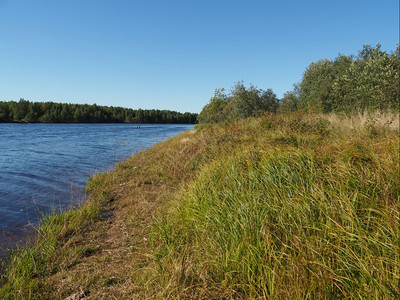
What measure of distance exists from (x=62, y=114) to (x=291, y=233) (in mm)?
104064

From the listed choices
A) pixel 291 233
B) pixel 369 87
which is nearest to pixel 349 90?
pixel 369 87

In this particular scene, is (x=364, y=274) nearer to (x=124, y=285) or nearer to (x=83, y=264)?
(x=124, y=285)

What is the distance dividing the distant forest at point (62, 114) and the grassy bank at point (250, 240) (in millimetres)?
94922

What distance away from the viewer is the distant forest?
256 ft

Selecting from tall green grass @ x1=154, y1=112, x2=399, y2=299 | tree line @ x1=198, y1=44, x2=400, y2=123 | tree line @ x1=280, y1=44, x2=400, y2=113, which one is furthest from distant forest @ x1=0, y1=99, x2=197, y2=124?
tall green grass @ x1=154, y1=112, x2=399, y2=299

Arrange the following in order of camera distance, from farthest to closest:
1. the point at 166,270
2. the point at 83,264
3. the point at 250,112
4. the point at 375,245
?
1. the point at 250,112
2. the point at 83,264
3. the point at 166,270
4. the point at 375,245

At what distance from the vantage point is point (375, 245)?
2.21 m

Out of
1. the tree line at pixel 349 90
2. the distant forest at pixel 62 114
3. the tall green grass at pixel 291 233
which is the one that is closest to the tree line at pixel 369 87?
the tree line at pixel 349 90

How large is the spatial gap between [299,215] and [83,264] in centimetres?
340

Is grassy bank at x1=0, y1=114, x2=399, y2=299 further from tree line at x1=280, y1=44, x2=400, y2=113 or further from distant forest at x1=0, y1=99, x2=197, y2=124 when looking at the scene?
distant forest at x1=0, y1=99, x2=197, y2=124

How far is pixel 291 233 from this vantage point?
2.61m

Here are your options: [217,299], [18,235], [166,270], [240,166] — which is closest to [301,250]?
[217,299]

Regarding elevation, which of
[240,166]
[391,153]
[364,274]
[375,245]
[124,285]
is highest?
[391,153]

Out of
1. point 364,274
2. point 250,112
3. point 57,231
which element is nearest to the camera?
point 364,274
